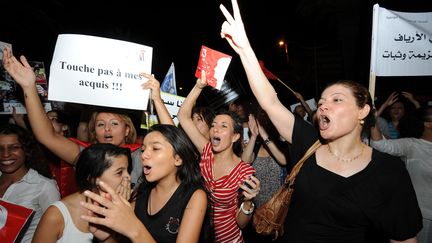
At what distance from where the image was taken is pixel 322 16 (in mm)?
17688

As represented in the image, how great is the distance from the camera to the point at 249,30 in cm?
2036

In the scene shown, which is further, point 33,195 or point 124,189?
point 33,195

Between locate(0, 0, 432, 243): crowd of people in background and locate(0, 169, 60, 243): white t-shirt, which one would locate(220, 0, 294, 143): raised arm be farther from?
locate(0, 169, 60, 243): white t-shirt

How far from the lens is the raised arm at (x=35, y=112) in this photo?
2.86 m

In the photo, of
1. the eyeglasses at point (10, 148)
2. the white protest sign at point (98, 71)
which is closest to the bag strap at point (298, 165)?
the white protest sign at point (98, 71)

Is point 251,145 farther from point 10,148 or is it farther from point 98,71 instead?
point 10,148

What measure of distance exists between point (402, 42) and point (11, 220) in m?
4.54

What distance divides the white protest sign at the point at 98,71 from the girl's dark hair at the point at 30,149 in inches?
19.0

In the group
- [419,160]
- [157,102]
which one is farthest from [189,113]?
[419,160]

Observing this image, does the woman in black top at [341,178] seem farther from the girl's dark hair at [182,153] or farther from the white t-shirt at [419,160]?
the white t-shirt at [419,160]

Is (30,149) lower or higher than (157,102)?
lower

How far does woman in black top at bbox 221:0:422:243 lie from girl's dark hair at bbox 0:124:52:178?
88.6 inches

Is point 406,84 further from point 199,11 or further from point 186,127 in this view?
point 186,127

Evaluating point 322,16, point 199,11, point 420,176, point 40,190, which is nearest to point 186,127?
point 40,190
